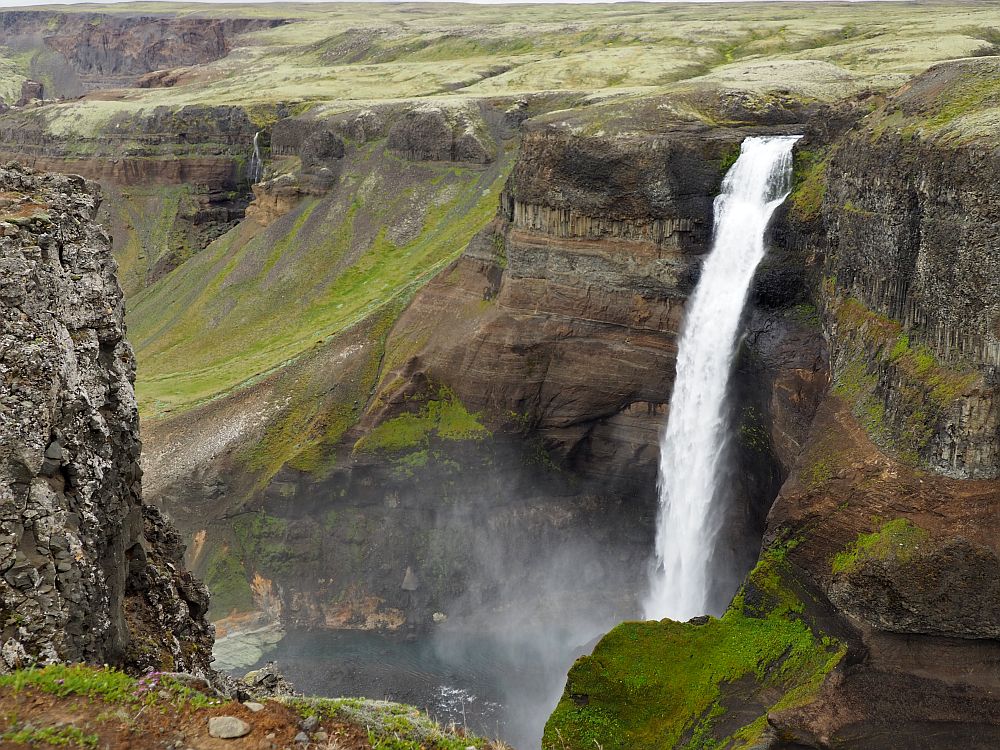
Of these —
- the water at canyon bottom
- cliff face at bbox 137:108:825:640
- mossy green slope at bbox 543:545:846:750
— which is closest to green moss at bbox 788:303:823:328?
cliff face at bbox 137:108:825:640

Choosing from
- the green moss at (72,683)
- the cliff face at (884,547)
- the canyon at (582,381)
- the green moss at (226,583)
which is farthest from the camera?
the green moss at (226,583)

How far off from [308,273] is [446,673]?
4291 centimetres

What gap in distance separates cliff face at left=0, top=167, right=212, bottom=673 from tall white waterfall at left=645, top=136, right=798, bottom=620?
26573 millimetres

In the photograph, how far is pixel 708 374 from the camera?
4359 cm

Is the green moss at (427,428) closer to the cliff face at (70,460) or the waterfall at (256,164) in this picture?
the cliff face at (70,460)

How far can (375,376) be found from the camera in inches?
2216

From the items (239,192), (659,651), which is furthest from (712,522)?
(239,192)

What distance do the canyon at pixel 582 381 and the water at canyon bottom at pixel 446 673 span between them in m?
0.83

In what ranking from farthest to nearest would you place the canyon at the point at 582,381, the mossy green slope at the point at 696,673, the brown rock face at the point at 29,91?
the brown rock face at the point at 29,91 → the mossy green slope at the point at 696,673 → the canyon at the point at 582,381

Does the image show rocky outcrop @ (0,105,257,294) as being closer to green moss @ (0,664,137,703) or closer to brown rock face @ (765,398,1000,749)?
brown rock face @ (765,398,1000,749)

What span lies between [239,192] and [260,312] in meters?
32.2

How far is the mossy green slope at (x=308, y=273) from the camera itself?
67.7 m

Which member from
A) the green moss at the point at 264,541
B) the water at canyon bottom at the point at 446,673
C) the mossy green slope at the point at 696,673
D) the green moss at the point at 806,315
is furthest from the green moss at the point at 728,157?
the green moss at the point at 264,541

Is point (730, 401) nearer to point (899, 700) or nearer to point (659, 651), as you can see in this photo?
point (659, 651)
